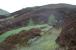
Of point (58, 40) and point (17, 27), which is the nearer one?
point (58, 40)

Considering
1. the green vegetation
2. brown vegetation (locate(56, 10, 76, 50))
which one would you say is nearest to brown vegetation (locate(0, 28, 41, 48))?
the green vegetation

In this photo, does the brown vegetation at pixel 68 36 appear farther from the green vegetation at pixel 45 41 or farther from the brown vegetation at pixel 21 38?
the brown vegetation at pixel 21 38

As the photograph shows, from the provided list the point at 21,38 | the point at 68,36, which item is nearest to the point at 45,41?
the point at 68,36

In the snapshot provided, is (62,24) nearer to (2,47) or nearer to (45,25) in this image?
(45,25)

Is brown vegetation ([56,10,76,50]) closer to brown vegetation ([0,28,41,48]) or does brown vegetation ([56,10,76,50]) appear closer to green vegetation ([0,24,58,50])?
green vegetation ([0,24,58,50])

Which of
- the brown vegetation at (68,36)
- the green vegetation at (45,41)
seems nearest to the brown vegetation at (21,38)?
the green vegetation at (45,41)

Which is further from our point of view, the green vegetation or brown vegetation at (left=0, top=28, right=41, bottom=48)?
brown vegetation at (left=0, top=28, right=41, bottom=48)

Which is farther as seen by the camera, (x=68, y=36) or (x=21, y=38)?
(x=21, y=38)

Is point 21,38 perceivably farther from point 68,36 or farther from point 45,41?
point 68,36

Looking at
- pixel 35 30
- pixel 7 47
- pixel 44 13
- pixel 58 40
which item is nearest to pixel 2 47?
pixel 7 47

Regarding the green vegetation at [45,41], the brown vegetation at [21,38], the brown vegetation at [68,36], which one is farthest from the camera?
the brown vegetation at [21,38]

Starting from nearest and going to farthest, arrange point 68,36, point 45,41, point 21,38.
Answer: point 68,36 < point 45,41 < point 21,38
